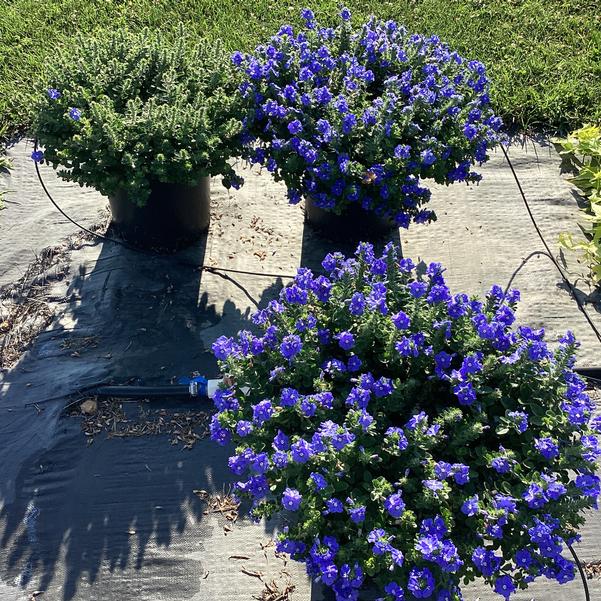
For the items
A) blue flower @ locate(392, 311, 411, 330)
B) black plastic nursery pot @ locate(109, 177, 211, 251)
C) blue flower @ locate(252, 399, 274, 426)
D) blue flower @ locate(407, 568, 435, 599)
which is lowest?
blue flower @ locate(407, 568, 435, 599)

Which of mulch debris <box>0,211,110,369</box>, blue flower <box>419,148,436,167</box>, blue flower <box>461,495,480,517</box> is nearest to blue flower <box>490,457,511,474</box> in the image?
blue flower <box>461,495,480,517</box>

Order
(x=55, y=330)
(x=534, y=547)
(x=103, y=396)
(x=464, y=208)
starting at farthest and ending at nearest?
(x=464, y=208), (x=55, y=330), (x=103, y=396), (x=534, y=547)

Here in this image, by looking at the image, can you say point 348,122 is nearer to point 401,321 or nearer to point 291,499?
point 401,321

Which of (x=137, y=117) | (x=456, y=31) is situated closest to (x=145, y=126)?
(x=137, y=117)

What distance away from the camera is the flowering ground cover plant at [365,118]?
2.94 metres

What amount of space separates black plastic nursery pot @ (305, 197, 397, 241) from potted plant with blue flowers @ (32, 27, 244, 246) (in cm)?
59

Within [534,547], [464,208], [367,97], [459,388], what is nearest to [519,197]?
[464,208]

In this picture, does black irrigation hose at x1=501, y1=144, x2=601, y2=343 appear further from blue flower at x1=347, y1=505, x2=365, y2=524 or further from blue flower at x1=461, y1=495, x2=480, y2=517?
blue flower at x1=347, y1=505, x2=365, y2=524

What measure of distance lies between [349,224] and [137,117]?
48.8 inches

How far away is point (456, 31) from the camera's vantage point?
4984 millimetres

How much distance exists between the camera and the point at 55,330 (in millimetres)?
3230

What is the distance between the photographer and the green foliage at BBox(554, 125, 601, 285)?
11.7 ft

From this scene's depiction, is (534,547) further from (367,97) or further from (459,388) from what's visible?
(367,97)

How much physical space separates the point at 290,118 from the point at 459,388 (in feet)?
5.41
